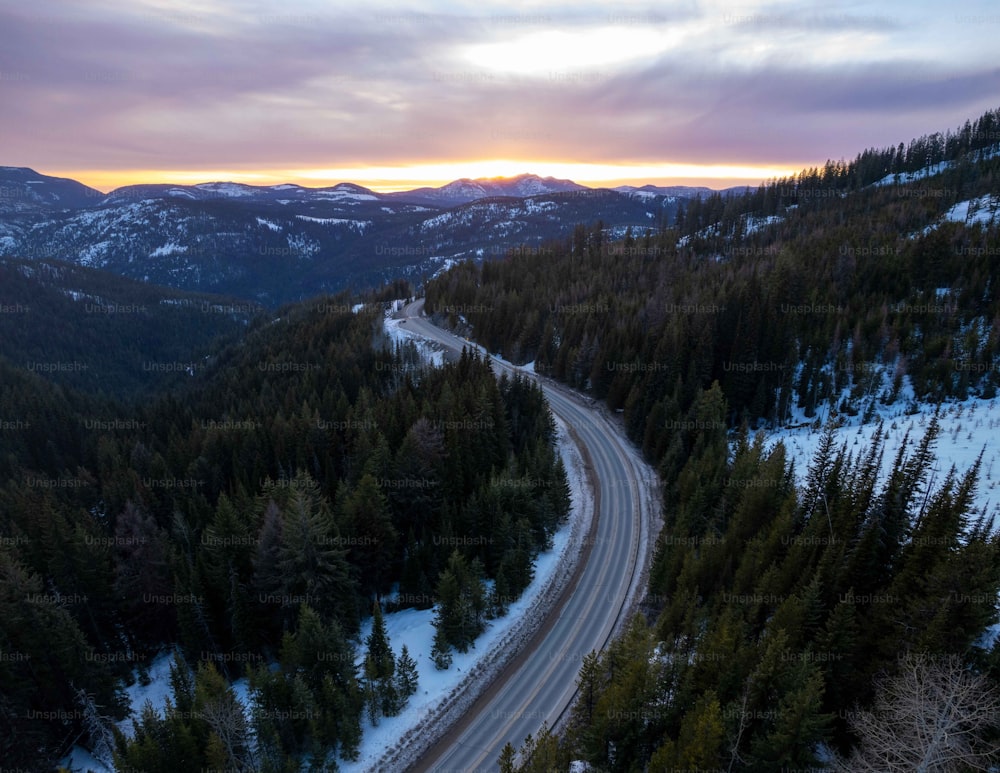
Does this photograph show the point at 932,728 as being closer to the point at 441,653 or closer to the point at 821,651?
the point at 821,651

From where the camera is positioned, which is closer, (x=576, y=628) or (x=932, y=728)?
(x=932, y=728)

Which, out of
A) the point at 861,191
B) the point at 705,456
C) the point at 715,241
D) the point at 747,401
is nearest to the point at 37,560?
the point at 705,456

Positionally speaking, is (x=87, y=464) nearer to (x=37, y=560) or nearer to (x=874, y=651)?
(x=37, y=560)

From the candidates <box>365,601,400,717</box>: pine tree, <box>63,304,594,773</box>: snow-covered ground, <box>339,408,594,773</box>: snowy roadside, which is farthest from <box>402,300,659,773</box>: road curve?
<box>365,601,400,717</box>: pine tree

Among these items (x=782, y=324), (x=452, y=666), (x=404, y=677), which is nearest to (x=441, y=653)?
(x=452, y=666)

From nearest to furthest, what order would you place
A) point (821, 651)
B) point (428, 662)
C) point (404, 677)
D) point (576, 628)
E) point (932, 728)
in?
point (932, 728) < point (821, 651) < point (404, 677) < point (428, 662) < point (576, 628)

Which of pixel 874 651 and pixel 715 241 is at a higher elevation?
pixel 715 241
